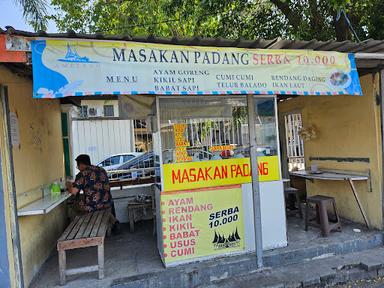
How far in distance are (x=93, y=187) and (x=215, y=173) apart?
209 centimetres

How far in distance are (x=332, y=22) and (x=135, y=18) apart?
6.27 m

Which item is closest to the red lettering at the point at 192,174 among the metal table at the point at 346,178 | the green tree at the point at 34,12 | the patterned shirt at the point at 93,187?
the patterned shirt at the point at 93,187

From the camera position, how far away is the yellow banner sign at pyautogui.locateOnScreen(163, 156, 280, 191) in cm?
380

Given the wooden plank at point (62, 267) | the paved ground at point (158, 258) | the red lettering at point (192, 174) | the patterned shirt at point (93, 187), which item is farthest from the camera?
the patterned shirt at point (93, 187)

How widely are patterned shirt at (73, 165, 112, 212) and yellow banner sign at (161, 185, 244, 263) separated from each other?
5.51 feet

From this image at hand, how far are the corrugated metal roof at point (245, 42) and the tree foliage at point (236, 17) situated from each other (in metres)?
1.75

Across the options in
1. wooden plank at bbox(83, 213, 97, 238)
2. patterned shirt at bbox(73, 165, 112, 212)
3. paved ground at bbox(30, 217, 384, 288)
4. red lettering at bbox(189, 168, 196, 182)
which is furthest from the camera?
patterned shirt at bbox(73, 165, 112, 212)

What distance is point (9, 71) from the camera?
138 inches

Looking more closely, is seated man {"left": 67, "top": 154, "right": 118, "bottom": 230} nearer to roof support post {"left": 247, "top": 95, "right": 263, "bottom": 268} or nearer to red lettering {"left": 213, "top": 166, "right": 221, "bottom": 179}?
red lettering {"left": 213, "top": 166, "right": 221, "bottom": 179}

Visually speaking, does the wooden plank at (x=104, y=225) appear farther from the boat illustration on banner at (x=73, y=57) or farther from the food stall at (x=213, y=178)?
the boat illustration on banner at (x=73, y=57)

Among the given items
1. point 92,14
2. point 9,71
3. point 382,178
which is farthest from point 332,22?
point 92,14

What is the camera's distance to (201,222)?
3914 mm

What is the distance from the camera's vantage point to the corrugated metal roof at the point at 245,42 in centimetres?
288

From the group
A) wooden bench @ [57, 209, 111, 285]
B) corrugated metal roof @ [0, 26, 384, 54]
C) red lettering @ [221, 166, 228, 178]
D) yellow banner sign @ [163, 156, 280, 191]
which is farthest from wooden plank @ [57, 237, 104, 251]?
corrugated metal roof @ [0, 26, 384, 54]
